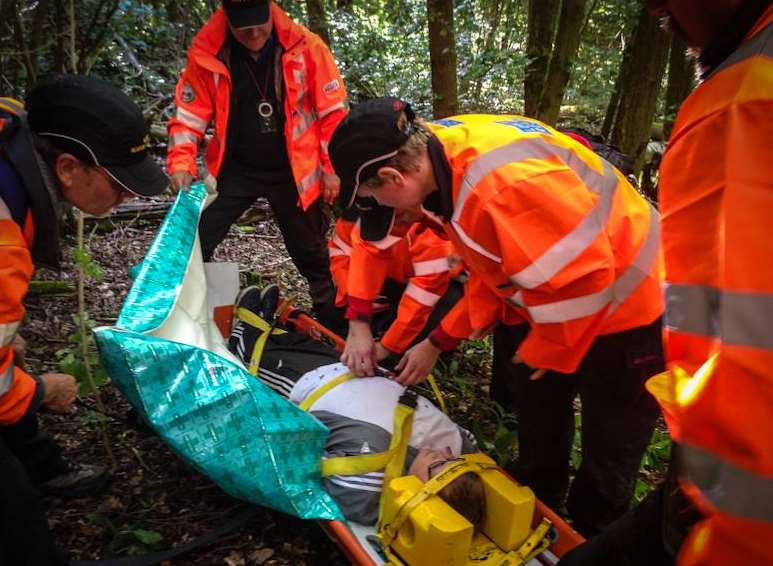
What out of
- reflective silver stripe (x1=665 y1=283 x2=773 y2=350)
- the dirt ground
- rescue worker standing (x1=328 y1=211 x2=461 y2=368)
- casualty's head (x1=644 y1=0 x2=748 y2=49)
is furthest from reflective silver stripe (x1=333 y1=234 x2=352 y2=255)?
reflective silver stripe (x1=665 y1=283 x2=773 y2=350)

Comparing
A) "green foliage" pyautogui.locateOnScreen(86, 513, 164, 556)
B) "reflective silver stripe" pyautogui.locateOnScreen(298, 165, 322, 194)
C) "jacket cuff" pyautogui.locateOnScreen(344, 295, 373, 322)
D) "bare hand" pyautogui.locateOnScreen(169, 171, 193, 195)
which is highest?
"bare hand" pyautogui.locateOnScreen(169, 171, 193, 195)

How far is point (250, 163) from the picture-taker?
150 inches

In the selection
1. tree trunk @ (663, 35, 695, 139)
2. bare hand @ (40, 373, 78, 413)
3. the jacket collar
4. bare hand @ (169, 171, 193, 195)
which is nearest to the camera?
the jacket collar

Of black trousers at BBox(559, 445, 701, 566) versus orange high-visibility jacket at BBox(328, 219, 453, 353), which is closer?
black trousers at BBox(559, 445, 701, 566)

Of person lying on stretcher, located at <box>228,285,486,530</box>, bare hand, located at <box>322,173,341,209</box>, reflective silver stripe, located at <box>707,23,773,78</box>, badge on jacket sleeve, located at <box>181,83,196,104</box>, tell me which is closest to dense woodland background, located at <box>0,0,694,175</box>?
badge on jacket sleeve, located at <box>181,83,196,104</box>

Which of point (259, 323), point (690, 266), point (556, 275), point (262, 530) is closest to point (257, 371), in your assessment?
point (259, 323)

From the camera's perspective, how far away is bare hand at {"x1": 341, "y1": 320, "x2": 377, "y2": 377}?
2787mm

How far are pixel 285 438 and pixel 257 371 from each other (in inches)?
36.0

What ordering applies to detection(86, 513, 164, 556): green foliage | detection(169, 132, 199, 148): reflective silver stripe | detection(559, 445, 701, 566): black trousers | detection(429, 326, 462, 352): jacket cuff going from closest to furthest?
detection(559, 445, 701, 566): black trousers, detection(86, 513, 164, 556): green foliage, detection(429, 326, 462, 352): jacket cuff, detection(169, 132, 199, 148): reflective silver stripe

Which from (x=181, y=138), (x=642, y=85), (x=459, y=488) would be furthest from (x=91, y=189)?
(x=642, y=85)

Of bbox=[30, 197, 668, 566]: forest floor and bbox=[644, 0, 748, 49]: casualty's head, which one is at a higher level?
bbox=[644, 0, 748, 49]: casualty's head

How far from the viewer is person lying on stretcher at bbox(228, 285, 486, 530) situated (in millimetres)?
2305

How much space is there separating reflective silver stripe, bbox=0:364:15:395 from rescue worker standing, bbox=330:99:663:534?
1183mm

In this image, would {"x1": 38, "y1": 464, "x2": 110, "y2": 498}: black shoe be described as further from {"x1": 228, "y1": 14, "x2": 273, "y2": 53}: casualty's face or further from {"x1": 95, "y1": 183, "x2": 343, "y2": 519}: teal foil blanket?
{"x1": 228, "y1": 14, "x2": 273, "y2": 53}: casualty's face
